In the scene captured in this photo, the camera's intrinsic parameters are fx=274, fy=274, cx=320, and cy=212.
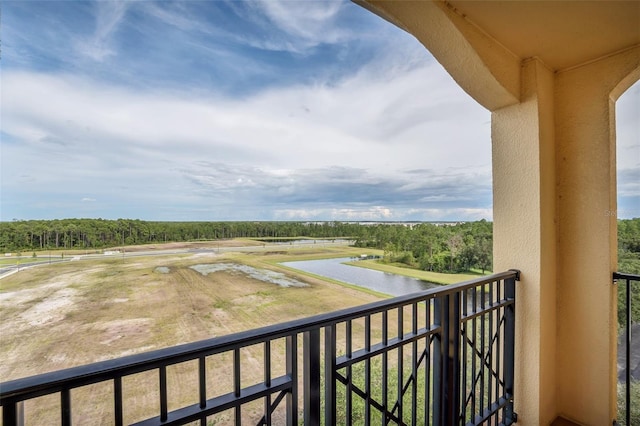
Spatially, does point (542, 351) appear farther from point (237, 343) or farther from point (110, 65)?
point (110, 65)

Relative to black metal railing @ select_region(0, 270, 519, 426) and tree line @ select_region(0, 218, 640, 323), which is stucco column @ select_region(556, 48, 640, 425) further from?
black metal railing @ select_region(0, 270, 519, 426)

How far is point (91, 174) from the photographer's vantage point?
4.24 m

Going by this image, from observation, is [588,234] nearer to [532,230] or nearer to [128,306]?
[532,230]

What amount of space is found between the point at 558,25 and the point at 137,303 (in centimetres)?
537

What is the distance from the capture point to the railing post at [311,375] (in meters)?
0.86

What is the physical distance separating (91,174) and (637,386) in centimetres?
623

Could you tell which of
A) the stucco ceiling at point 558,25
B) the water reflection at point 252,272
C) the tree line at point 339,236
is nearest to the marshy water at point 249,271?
the water reflection at point 252,272

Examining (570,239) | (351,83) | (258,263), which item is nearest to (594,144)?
(570,239)

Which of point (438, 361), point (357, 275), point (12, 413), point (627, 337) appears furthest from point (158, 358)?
point (357, 275)

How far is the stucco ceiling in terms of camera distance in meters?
1.21

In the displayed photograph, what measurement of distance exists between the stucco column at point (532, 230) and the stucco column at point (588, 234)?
0.27ft

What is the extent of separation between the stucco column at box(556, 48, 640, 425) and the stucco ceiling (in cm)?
19

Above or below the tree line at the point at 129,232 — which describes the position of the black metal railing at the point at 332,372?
below

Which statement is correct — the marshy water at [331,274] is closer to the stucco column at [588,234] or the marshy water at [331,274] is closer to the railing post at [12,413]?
the stucco column at [588,234]
